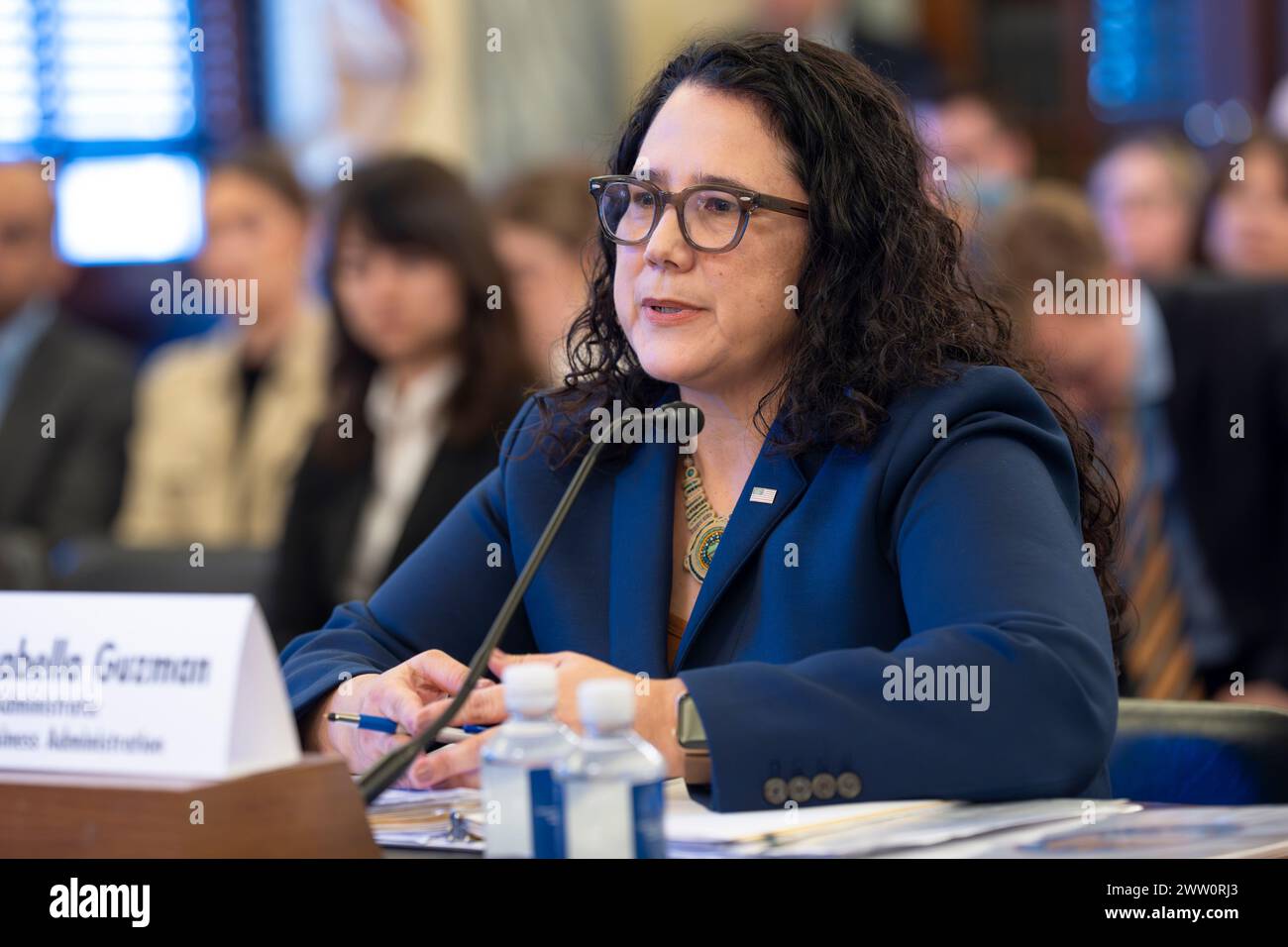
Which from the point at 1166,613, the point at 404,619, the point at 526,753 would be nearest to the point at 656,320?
the point at 404,619

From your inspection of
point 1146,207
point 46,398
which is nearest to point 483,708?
point 46,398

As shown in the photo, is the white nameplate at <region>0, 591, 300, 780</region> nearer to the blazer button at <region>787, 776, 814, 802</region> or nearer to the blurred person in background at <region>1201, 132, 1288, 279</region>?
the blazer button at <region>787, 776, 814, 802</region>

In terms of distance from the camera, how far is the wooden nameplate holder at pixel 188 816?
1.07 m

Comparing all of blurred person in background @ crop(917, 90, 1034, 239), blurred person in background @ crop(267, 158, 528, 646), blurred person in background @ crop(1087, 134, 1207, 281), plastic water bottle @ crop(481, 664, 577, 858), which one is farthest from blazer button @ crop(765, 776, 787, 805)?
blurred person in background @ crop(917, 90, 1034, 239)

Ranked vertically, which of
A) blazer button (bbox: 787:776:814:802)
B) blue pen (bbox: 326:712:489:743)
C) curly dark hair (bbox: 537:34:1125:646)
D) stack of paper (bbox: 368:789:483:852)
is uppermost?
curly dark hair (bbox: 537:34:1125:646)

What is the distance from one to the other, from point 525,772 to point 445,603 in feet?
2.17

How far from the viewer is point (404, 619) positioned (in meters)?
1.75

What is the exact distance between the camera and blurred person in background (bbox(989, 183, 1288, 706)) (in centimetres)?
346

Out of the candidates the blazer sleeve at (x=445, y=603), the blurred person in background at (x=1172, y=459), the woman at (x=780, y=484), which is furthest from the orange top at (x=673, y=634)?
the blurred person in background at (x=1172, y=459)

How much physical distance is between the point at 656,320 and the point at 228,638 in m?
0.66

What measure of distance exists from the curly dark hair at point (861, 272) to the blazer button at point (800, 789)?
0.40m

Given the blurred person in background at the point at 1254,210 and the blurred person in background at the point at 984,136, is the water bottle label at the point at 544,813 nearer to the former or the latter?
the blurred person in background at the point at 1254,210

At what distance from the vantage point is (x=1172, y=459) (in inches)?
148
